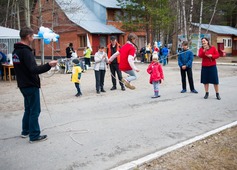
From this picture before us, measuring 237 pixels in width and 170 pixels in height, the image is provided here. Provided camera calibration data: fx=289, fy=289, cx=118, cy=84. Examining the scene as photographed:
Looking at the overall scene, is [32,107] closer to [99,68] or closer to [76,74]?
[76,74]

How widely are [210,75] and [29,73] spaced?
6.28 metres

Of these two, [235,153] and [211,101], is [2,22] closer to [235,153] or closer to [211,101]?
[211,101]

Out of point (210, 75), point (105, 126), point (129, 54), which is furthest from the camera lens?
point (210, 75)

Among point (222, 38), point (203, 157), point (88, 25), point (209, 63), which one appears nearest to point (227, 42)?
point (222, 38)

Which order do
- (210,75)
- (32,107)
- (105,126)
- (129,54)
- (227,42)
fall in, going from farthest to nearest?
(227,42) < (210,75) < (129,54) < (105,126) < (32,107)

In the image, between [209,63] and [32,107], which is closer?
[32,107]

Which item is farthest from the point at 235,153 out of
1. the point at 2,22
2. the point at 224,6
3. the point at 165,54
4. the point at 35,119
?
the point at 224,6

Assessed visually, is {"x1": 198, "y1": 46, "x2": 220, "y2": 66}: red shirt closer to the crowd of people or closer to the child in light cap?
the crowd of people

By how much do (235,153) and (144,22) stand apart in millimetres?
28265

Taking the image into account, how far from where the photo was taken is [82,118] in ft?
24.0

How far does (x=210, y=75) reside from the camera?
9.48m

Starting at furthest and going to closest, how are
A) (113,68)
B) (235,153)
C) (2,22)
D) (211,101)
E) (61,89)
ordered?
(2,22) → (61,89) → (113,68) → (211,101) → (235,153)

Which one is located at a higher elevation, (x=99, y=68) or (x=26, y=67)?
(x=26, y=67)

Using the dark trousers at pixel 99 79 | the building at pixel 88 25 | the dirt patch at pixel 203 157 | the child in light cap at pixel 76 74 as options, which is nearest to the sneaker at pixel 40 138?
the dirt patch at pixel 203 157
